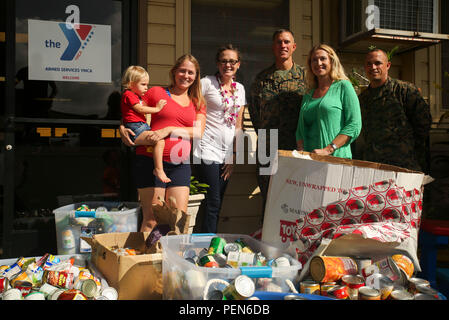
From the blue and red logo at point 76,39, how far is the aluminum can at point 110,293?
2.40 meters

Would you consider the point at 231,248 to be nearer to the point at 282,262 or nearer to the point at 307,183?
the point at 282,262

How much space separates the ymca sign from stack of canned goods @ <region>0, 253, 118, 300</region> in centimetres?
191

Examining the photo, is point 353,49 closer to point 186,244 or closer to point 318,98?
point 318,98

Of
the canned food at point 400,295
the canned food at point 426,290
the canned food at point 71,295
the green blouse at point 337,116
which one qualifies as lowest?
the canned food at point 71,295

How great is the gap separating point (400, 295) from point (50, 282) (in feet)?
5.09

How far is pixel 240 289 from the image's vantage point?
54.4 inches

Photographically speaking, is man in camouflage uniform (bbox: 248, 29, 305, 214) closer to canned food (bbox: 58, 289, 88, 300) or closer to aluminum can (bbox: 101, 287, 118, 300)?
aluminum can (bbox: 101, 287, 118, 300)

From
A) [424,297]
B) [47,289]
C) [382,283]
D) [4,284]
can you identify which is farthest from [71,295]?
[424,297]

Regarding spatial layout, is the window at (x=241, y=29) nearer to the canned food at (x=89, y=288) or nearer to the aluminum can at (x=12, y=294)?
the canned food at (x=89, y=288)

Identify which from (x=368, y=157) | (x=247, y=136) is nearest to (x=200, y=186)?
(x=247, y=136)

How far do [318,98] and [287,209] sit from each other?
3.08 feet

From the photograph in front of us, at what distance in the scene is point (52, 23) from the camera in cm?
338

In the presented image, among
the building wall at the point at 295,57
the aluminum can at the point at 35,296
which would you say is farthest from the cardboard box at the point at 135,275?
the building wall at the point at 295,57

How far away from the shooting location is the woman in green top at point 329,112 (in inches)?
92.4
